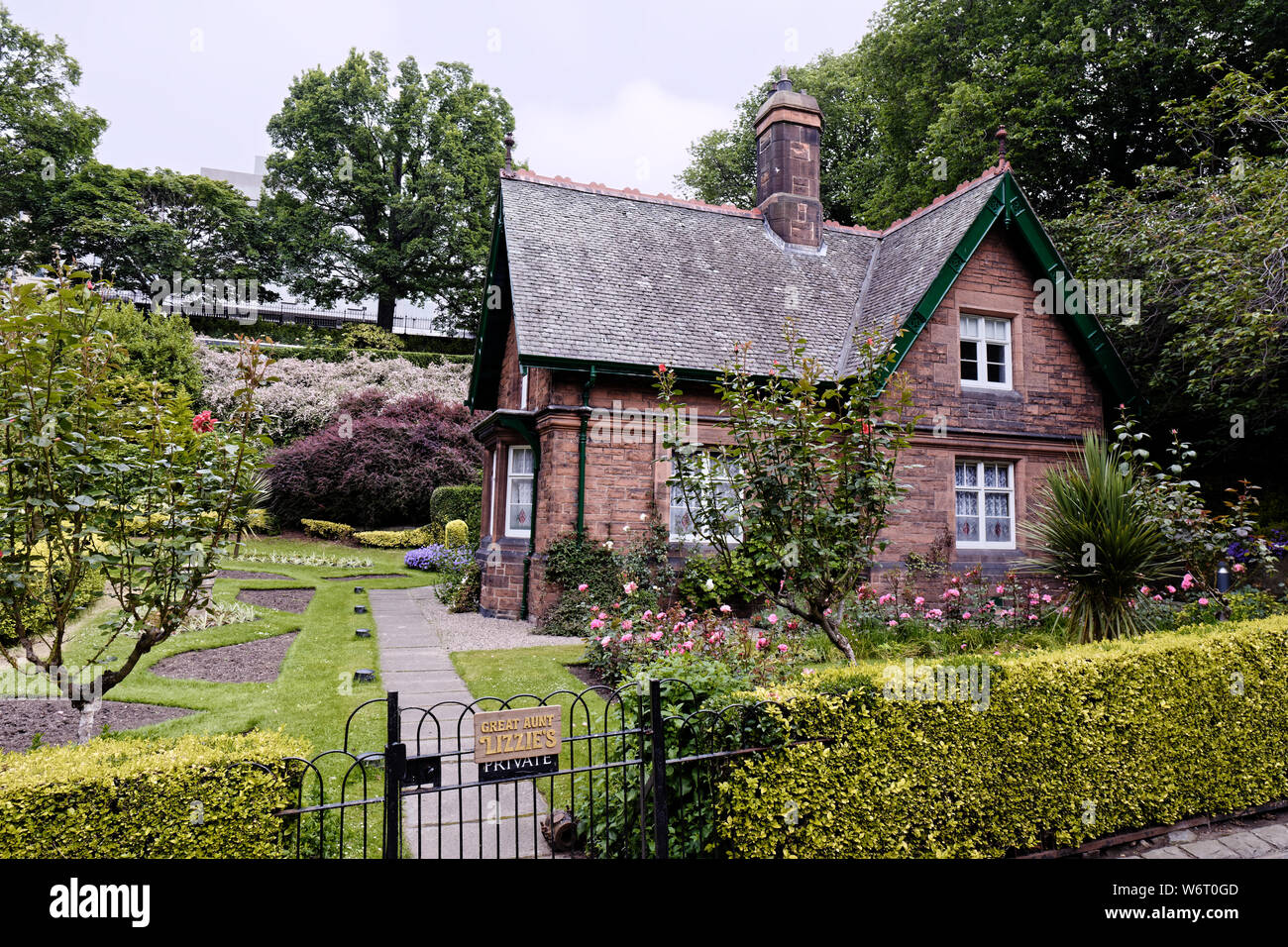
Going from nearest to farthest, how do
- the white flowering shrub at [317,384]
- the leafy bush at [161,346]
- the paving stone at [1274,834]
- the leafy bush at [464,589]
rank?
the paving stone at [1274,834] < the leafy bush at [464,589] < the leafy bush at [161,346] < the white flowering shrub at [317,384]

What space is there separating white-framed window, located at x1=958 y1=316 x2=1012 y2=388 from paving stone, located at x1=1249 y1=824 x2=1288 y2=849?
31.6 ft

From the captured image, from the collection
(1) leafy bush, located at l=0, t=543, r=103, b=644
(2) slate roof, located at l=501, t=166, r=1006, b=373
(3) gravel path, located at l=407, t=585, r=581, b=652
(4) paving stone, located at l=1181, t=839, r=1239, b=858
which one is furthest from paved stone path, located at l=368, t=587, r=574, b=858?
(2) slate roof, located at l=501, t=166, r=1006, b=373

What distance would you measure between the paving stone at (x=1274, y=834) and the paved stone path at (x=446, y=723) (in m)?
5.14

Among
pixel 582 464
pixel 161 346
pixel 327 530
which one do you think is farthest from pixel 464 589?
pixel 161 346

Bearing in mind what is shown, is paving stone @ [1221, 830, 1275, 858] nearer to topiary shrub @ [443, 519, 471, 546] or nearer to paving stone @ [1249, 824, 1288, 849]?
paving stone @ [1249, 824, 1288, 849]

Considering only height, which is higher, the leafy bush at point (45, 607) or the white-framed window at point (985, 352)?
the white-framed window at point (985, 352)

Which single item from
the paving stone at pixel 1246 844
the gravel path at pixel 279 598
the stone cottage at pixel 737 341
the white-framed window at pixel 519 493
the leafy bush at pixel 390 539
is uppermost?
the stone cottage at pixel 737 341

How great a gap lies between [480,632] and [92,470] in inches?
304

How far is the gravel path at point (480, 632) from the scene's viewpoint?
1070 centimetres

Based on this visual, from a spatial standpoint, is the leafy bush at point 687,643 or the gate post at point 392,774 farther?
the leafy bush at point 687,643

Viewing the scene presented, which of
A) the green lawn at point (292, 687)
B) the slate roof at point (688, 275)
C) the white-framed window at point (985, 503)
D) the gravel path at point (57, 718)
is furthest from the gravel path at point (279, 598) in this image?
the white-framed window at point (985, 503)

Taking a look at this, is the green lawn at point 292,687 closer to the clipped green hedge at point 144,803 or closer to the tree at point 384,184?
the clipped green hedge at point 144,803

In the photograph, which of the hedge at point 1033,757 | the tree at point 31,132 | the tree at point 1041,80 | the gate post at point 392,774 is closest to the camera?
the gate post at point 392,774
